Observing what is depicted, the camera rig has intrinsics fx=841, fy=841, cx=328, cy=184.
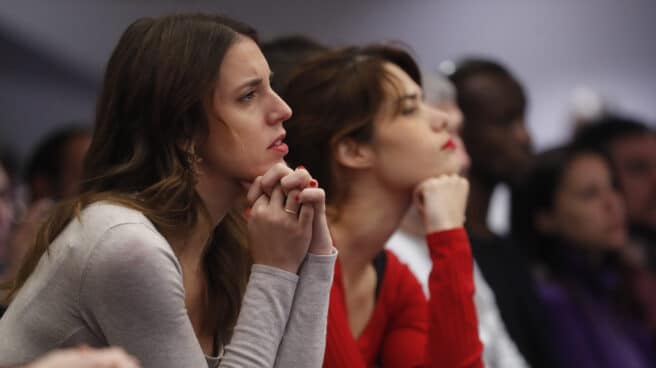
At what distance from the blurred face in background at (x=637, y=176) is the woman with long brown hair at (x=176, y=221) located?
5.95 ft

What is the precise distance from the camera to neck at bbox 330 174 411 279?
124 cm

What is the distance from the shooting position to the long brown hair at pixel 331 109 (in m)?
1.22

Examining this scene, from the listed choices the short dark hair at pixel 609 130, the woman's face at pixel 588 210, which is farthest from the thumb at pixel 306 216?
the short dark hair at pixel 609 130

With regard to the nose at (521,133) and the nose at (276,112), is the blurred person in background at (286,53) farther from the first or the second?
the nose at (521,133)

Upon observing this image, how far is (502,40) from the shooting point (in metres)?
3.28

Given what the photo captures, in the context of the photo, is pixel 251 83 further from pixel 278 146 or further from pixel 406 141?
pixel 406 141

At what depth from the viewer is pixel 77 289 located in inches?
33.2

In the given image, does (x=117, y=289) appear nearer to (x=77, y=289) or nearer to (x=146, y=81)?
(x=77, y=289)

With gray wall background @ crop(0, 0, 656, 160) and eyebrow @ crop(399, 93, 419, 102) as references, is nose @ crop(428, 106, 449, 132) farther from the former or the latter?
gray wall background @ crop(0, 0, 656, 160)

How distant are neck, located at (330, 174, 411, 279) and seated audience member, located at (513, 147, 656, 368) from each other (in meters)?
0.88

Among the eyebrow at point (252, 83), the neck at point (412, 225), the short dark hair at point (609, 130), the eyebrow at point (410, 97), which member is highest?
the eyebrow at point (252, 83)

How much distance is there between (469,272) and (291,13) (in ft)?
7.11

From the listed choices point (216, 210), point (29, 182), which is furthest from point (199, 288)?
point (29, 182)

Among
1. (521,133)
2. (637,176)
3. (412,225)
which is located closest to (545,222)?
(521,133)
